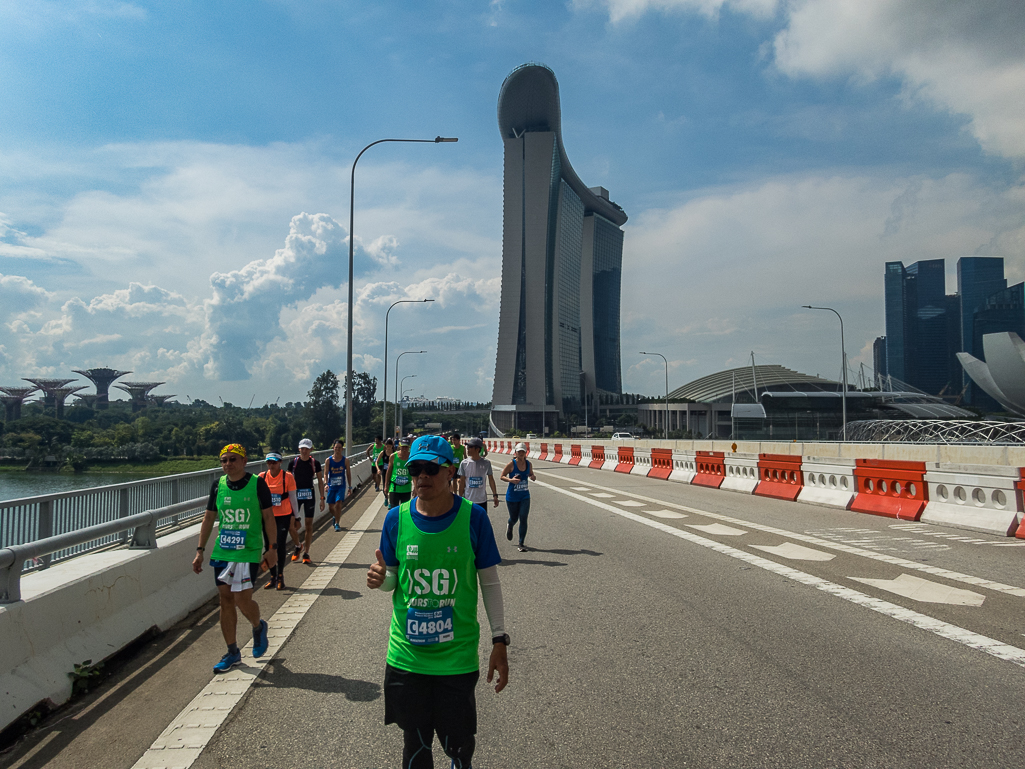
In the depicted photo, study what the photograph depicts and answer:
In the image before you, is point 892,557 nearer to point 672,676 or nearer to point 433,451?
point 672,676

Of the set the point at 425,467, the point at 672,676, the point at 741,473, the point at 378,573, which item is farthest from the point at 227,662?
the point at 741,473

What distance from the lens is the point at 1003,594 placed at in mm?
7137

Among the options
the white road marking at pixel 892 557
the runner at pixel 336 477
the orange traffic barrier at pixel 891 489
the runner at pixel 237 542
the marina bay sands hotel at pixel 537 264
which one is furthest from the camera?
the marina bay sands hotel at pixel 537 264

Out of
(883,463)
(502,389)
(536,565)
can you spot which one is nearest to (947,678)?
(536,565)

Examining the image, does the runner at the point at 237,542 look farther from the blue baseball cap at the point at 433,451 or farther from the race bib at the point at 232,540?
the blue baseball cap at the point at 433,451

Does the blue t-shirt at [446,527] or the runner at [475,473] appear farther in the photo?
the runner at [475,473]

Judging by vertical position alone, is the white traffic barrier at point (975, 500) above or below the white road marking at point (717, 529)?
above

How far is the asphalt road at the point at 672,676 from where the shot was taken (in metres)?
3.74

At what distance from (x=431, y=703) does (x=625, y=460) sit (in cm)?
3122

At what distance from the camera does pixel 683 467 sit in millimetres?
26438

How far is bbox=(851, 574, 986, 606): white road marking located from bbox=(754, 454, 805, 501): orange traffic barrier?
1008 centimetres

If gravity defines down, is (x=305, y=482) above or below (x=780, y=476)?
above

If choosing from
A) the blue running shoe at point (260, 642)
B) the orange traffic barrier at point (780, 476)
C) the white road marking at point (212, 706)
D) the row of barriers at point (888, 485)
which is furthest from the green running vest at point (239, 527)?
the orange traffic barrier at point (780, 476)

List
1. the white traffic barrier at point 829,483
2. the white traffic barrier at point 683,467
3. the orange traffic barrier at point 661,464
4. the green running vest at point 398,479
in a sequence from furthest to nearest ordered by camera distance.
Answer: the orange traffic barrier at point 661,464, the white traffic barrier at point 683,467, the white traffic barrier at point 829,483, the green running vest at point 398,479
